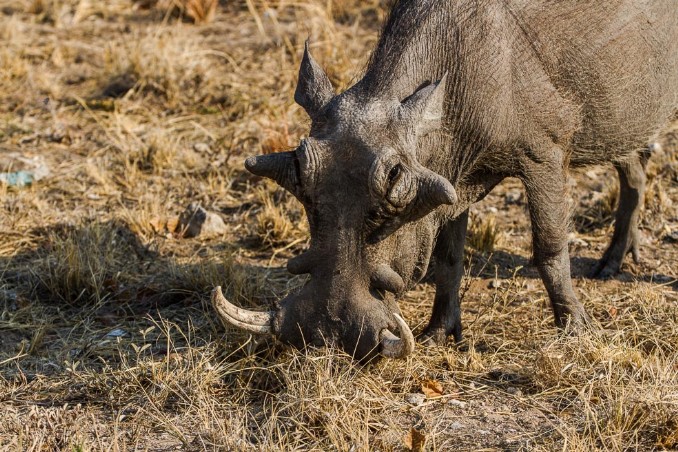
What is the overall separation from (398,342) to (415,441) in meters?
0.36

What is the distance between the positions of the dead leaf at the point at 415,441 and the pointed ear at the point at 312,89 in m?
1.26

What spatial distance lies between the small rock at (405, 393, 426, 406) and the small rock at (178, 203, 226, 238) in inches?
83.1

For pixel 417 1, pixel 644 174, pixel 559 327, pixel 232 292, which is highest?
pixel 417 1

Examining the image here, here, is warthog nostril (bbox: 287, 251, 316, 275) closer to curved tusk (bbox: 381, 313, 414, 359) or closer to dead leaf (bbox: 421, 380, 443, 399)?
curved tusk (bbox: 381, 313, 414, 359)

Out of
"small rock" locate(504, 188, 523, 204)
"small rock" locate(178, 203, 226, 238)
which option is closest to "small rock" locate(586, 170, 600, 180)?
"small rock" locate(504, 188, 523, 204)

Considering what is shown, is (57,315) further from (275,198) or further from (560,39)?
(560,39)

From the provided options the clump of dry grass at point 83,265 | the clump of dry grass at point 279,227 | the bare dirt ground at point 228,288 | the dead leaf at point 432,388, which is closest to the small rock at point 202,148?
the bare dirt ground at point 228,288

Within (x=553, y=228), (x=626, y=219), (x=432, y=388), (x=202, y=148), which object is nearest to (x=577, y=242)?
(x=626, y=219)

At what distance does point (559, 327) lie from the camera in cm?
469

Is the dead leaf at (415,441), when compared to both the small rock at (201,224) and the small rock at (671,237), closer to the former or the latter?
the small rock at (201,224)

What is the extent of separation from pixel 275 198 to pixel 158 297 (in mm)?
1236

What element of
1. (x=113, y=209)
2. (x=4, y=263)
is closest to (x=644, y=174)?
(x=113, y=209)

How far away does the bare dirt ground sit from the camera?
12.9ft

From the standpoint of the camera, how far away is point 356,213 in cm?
374
